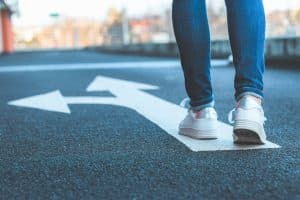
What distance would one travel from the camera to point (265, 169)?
155 centimetres

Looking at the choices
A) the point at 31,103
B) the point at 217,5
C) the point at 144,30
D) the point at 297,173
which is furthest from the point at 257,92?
the point at 144,30

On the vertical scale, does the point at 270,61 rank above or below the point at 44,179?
below

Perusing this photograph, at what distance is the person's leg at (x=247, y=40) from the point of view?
1923mm

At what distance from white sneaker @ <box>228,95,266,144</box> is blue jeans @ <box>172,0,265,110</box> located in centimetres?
3

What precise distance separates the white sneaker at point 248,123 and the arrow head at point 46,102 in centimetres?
138

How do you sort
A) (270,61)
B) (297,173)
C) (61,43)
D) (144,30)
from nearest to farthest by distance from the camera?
(297,173) → (270,61) → (144,30) → (61,43)

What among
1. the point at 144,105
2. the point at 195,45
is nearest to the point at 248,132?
the point at 195,45

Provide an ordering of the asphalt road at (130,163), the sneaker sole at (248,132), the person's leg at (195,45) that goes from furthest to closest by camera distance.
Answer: the person's leg at (195,45)
the sneaker sole at (248,132)
the asphalt road at (130,163)

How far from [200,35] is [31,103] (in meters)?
1.82

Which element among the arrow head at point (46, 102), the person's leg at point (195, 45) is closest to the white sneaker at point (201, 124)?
the person's leg at point (195, 45)

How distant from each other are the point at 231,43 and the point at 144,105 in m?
1.40

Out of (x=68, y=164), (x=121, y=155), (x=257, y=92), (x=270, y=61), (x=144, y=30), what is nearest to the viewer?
(x=68, y=164)

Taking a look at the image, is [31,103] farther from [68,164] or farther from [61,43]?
[61,43]

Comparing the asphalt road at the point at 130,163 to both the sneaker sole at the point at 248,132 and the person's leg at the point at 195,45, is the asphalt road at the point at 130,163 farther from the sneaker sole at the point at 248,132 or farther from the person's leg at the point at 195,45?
the person's leg at the point at 195,45
